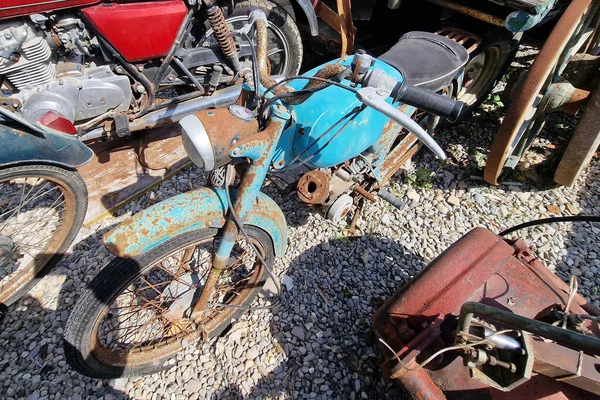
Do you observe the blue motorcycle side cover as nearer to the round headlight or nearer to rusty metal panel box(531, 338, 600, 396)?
the round headlight

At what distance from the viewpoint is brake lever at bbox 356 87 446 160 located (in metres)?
1.03

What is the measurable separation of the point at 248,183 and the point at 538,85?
5.72 ft

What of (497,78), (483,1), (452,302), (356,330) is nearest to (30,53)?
(356,330)

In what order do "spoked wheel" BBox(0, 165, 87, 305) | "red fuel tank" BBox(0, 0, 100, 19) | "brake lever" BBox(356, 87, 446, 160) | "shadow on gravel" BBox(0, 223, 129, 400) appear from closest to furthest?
1. "brake lever" BBox(356, 87, 446, 160)
2. "shadow on gravel" BBox(0, 223, 129, 400)
3. "red fuel tank" BBox(0, 0, 100, 19)
4. "spoked wheel" BBox(0, 165, 87, 305)

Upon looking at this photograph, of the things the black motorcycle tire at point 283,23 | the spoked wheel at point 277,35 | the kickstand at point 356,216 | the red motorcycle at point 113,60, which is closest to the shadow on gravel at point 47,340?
the red motorcycle at point 113,60

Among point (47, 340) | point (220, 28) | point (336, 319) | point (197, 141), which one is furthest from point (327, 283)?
point (220, 28)

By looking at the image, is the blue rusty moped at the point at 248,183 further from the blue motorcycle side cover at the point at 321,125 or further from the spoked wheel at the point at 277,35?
the spoked wheel at the point at 277,35

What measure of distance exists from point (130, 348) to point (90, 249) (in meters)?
0.84

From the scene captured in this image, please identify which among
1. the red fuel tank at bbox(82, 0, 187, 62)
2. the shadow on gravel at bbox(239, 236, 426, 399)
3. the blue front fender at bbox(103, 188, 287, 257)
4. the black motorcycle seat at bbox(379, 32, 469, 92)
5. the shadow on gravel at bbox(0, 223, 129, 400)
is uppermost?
the black motorcycle seat at bbox(379, 32, 469, 92)

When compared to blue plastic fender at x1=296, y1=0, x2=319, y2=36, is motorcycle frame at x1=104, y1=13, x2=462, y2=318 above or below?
below

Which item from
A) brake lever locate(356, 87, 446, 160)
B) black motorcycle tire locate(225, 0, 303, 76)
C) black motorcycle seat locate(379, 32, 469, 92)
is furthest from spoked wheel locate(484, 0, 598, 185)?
black motorcycle tire locate(225, 0, 303, 76)

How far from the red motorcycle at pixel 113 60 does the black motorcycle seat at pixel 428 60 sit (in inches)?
36.7

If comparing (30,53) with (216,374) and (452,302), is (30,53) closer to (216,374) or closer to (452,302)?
(216,374)

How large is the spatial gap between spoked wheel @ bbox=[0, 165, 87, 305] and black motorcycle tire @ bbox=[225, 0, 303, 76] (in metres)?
1.73
